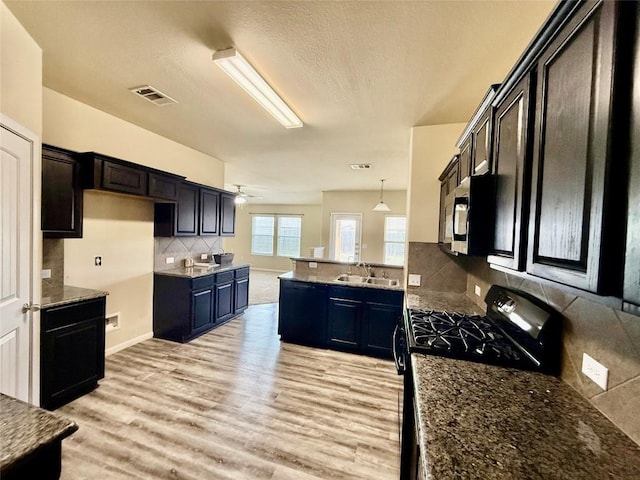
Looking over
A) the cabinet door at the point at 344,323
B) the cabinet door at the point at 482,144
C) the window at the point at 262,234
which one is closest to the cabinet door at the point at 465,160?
the cabinet door at the point at 482,144

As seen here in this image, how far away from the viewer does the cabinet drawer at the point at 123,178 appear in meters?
2.79

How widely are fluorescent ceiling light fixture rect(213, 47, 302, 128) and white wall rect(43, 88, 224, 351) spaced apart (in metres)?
1.95

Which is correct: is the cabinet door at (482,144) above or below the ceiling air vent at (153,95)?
below

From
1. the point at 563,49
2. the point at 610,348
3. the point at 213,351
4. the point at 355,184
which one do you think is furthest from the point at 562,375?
the point at 355,184

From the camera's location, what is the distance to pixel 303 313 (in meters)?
3.79

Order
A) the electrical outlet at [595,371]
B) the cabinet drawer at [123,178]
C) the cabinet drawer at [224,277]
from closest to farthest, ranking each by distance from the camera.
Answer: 1. the electrical outlet at [595,371]
2. the cabinet drawer at [123,178]
3. the cabinet drawer at [224,277]

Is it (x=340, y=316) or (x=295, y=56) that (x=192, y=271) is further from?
(x=295, y=56)

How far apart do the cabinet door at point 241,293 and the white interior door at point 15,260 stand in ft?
9.86

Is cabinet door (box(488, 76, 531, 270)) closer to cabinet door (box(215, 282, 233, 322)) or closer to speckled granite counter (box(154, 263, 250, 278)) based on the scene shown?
speckled granite counter (box(154, 263, 250, 278))

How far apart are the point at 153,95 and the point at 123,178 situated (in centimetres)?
96

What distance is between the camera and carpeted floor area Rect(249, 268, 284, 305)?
6273 mm

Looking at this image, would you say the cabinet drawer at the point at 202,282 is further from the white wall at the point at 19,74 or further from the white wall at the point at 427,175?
the white wall at the point at 427,175

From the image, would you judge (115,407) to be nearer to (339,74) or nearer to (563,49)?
(339,74)

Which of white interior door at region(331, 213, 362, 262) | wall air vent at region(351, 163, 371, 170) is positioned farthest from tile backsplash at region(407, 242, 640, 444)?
white interior door at region(331, 213, 362, 262)
